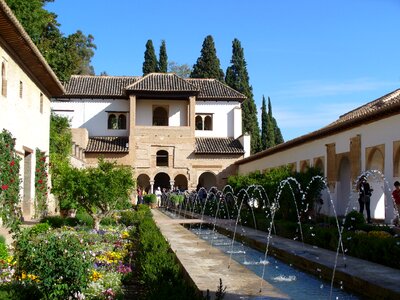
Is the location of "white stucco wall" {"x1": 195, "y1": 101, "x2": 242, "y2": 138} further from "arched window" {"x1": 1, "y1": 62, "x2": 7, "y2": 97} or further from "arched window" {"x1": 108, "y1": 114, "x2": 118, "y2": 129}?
"arched window" {"x1": 1, "y1": 62, "x2": 7, "y2": 97}

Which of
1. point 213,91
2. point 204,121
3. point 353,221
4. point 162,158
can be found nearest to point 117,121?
point 162,158

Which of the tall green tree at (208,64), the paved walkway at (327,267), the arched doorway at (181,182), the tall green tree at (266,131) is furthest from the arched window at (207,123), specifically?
the paved walkway at (327,267)

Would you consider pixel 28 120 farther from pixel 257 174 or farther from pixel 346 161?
pixel 346 161

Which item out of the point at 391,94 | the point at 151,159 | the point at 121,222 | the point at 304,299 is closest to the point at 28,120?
the point at 121,222

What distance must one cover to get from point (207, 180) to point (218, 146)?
346 cm

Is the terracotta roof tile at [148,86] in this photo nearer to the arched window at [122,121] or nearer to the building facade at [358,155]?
the arched window at [122,121]

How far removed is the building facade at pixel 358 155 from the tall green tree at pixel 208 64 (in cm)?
2316

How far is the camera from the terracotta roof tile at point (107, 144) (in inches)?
1444

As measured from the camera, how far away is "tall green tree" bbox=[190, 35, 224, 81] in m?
46.6

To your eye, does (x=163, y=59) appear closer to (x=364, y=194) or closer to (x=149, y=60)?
(x=149, y=60)

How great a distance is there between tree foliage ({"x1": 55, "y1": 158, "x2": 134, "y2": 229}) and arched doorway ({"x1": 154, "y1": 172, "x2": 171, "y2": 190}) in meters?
25.7

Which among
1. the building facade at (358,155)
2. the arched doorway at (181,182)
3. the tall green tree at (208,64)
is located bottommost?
the arched doorway at (181,182)

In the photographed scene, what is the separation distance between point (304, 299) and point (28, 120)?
489 inches

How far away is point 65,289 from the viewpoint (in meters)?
5.33
